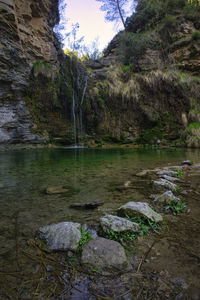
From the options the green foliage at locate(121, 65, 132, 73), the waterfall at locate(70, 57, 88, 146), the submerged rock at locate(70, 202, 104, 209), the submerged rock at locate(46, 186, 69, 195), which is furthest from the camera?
the green foliage at locate(121, 65, 132, 73)

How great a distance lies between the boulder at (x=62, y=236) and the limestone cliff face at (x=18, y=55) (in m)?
10.3

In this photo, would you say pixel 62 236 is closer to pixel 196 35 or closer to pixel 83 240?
pixel 83 240

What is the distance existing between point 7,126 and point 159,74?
37.8 feet

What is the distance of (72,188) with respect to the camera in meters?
2.77

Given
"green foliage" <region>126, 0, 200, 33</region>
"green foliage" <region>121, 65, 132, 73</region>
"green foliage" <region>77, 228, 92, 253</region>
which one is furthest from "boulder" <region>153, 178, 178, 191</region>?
"green foliage" <region>126, 0, 200, 33</region>

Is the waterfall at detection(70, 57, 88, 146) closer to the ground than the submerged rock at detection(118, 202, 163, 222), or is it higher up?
higher up

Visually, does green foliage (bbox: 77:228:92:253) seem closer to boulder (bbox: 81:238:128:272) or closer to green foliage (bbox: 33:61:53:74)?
boulder (bbox: 81:238:128:272)

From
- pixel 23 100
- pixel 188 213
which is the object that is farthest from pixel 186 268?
pixel 23 100

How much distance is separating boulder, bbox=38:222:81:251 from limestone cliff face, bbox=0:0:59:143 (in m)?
10.3

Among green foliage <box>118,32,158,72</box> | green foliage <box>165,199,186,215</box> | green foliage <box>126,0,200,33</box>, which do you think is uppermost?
green foliage <box>126,0,200,33</box>

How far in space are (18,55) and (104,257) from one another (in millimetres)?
12731

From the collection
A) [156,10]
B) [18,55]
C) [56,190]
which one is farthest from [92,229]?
[156,10]

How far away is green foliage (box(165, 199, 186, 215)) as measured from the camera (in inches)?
71.4

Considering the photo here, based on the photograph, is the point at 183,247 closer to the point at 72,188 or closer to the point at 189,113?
the point at 72,188
